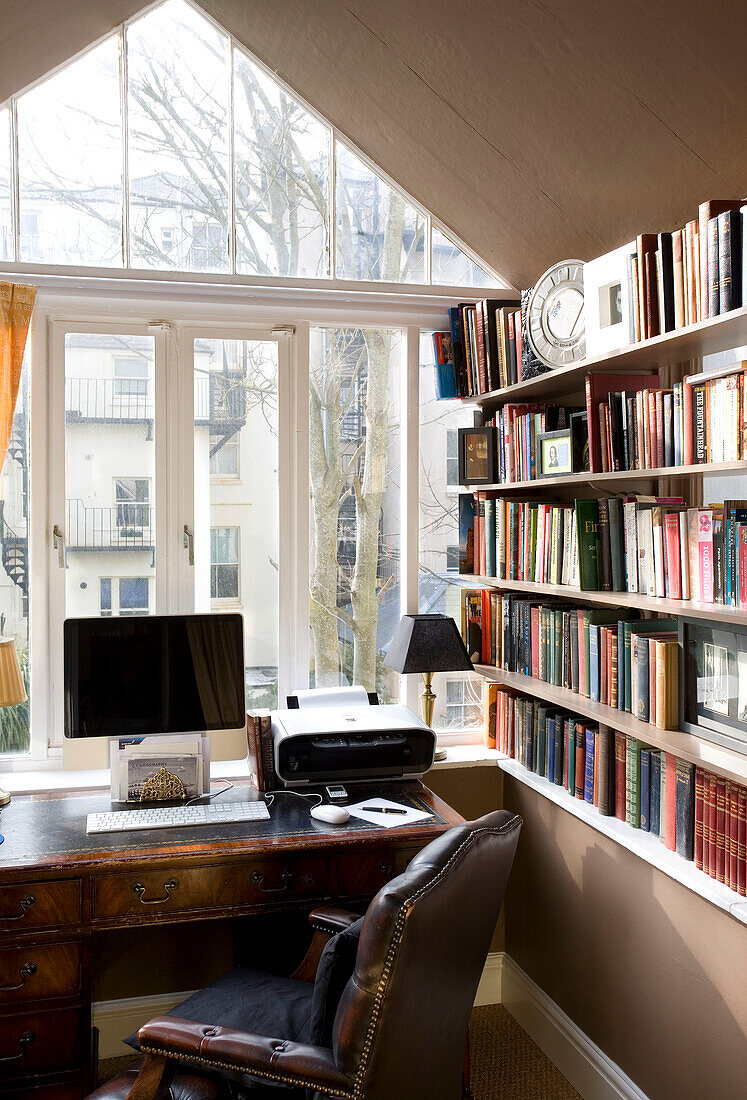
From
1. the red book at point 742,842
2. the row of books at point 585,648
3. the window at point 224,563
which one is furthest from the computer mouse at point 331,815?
the red book at point 742,842

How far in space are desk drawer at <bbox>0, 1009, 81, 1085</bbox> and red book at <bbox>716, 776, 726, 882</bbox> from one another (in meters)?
1.49

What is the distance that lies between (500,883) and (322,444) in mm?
1569

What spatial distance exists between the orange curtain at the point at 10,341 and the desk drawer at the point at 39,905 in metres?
1.21

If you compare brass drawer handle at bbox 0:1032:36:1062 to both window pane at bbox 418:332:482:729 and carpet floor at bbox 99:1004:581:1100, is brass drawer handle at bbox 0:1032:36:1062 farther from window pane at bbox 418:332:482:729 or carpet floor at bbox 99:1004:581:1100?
window pane at bbox 418:332:482:729

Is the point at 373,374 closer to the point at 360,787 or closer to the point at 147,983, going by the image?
the point at 360,787

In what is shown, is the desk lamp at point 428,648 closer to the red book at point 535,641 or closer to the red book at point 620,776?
the red book at point 535,641

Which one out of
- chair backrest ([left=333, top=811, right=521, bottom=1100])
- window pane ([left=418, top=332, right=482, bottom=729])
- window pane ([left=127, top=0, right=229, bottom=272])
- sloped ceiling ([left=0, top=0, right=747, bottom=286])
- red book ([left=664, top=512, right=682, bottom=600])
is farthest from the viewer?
window pane ([left=418, top=332, right=482, bottom=729])

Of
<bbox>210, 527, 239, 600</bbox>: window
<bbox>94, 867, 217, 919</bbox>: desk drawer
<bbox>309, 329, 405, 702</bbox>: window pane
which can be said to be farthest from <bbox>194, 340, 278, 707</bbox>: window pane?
<bbox>94, 867, 217, 919</bbox>: desk drawer

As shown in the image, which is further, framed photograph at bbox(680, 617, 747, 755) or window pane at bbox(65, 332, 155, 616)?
window pane at bbox(65, 332, 155, 616)

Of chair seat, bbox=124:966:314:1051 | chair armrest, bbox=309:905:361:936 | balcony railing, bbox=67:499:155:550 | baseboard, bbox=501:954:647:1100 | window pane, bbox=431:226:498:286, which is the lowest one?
baseboard, bbox=501:954:647:1100

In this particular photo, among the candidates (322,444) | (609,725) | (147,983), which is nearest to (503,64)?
(322,444)

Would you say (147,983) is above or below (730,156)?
below

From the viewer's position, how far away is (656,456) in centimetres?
199

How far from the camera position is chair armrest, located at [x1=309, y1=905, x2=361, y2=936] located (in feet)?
6.62
